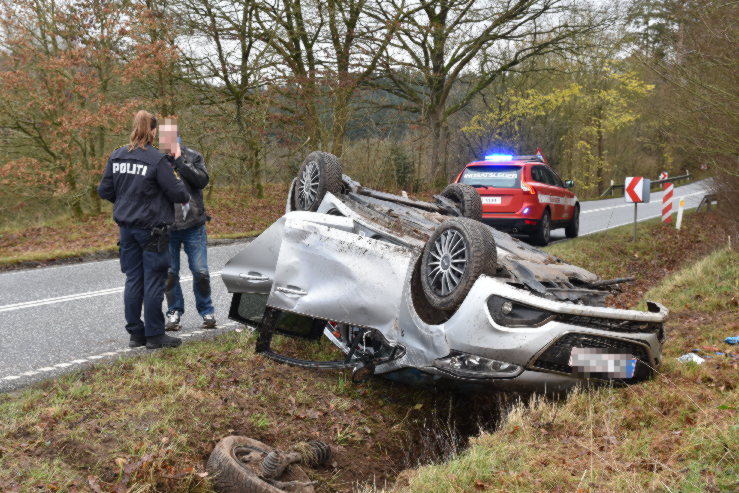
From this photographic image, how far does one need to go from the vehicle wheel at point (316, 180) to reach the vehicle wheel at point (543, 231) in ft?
25.2

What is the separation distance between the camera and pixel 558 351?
3.80 metres

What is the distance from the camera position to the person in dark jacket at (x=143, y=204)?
4949 millimetres

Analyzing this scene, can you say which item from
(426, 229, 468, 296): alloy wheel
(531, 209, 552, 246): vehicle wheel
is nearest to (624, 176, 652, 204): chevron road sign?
(531, 209, 552, 246): vehicle wheel

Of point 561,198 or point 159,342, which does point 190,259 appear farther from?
point 561,198

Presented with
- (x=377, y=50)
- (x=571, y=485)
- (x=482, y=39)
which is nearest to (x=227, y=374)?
(x=571, y=485)

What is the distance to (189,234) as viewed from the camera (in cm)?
586

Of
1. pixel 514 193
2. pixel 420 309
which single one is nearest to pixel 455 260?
pixel 420 309

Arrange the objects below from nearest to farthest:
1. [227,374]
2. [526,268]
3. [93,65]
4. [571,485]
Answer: [571,485] < [526,268] < [227,374] < [93,65]

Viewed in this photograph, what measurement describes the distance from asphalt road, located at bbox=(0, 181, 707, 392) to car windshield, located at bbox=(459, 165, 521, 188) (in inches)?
206

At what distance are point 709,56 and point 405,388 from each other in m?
7.35

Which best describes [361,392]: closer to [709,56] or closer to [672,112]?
[709,56]

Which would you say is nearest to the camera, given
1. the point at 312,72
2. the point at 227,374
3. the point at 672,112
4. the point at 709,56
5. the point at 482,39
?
the point at 227,374

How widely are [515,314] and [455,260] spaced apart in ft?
1.67

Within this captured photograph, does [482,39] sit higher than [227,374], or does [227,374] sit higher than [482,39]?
[482,39]
